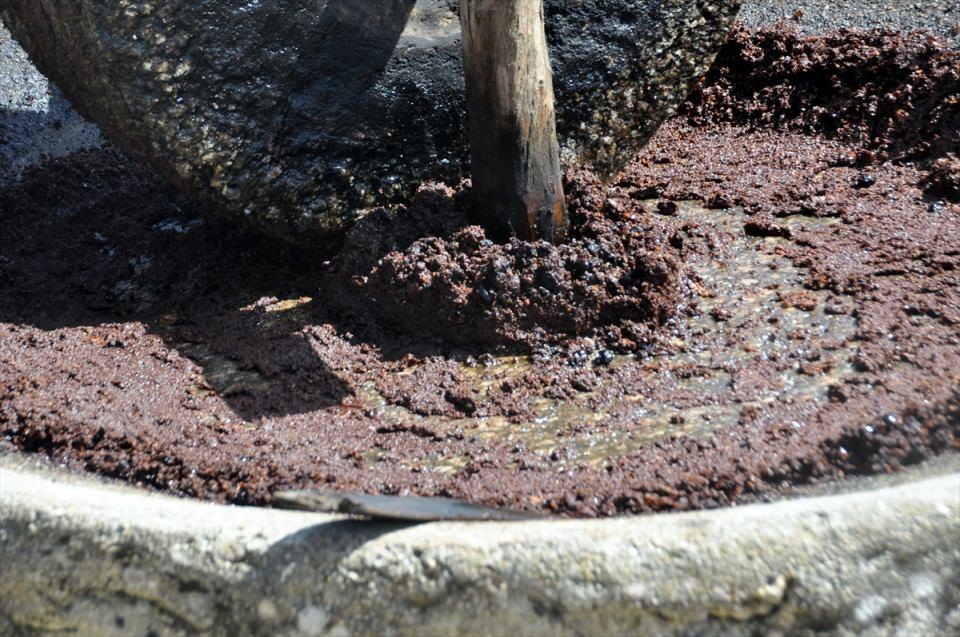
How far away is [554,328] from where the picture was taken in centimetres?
322

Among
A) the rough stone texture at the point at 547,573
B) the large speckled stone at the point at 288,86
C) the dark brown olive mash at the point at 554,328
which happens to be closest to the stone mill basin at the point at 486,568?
the rough stone texture at the point at 547,573

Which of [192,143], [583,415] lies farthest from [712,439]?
[192,143]

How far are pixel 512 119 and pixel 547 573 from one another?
5.26 feet

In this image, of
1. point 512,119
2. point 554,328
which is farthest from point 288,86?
point 554,328

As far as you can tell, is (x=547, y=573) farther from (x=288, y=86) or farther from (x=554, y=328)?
(x=288, y=86)

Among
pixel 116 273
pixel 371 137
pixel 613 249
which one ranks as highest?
pixel 371 137

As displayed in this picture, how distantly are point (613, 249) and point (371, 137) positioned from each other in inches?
35.5

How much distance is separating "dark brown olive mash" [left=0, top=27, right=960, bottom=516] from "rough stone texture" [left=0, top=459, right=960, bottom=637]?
0.36 metres

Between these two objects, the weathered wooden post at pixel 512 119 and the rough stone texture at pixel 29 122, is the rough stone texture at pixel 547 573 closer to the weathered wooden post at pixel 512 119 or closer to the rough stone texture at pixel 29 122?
the weathered wooden post at pixel 512 119

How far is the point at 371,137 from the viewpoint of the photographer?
11.4ft

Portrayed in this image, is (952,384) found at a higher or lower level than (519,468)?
higher

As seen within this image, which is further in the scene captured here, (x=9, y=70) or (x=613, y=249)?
(x=9, y=70)

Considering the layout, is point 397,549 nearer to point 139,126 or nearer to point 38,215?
point 139,126

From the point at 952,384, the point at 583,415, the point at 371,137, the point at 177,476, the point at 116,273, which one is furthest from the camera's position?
the point at 116,273
